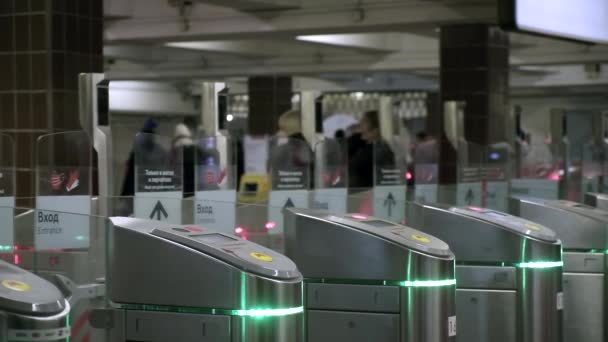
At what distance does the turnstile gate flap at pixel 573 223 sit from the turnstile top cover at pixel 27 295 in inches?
148

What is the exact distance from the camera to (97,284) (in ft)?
12.6

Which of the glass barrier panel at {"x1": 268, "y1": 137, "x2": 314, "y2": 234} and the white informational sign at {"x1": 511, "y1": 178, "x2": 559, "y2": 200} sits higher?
the glass barrier panel at {"x1": 268, "y1": 137, "x2": 314, "y2": 234}

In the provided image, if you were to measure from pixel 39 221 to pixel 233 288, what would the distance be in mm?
821

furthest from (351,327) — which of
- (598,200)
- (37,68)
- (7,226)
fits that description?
(37,68)

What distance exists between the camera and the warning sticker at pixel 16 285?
2939mm

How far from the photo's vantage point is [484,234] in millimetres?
5289

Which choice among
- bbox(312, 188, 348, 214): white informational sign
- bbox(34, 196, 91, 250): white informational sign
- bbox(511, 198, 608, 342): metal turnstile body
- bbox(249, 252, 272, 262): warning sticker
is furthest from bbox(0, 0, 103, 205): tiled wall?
bbox(249, 252, 272, 262): warning sticker

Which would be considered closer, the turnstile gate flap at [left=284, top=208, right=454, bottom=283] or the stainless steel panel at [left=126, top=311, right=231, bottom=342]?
the stainless steel panel at [left=126, top=311, right=231, bottom=342]

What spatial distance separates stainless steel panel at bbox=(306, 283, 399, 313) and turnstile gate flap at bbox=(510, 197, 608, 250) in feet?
6.43

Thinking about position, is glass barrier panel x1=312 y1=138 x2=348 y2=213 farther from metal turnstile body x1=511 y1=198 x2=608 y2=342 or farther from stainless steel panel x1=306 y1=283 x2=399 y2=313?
stainless steel panel x1=306 y1=283 x2=399 y2=313

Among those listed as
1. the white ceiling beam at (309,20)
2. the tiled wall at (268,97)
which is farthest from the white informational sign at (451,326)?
the tiled wall at (268,97)

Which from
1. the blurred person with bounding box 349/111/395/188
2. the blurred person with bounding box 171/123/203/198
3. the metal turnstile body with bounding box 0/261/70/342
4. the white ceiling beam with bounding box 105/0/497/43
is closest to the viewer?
the metal turnstile body with bounding box 0/261/70/342

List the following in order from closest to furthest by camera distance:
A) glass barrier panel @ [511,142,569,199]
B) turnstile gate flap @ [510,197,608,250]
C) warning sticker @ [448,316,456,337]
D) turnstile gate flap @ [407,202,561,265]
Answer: warning sticker @ [448,316,456,337] → turnstile gate flap @ [407,202,561,265] → turnstile gate flap @ [510,197,608,250] → glass barrier panel @ [511,142,569,199]

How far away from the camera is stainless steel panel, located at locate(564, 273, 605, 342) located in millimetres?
6270
